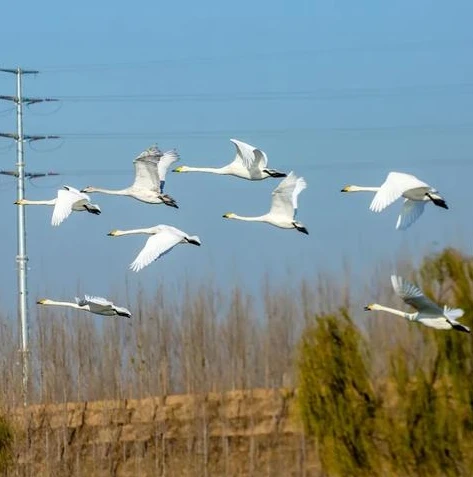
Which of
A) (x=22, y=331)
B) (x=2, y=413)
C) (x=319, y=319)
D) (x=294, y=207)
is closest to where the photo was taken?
(x=294, y=207)

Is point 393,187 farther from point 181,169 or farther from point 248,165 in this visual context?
point 181,169

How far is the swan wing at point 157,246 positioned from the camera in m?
15.3

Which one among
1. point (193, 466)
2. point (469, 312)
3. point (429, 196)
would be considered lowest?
→ point (193, 466)

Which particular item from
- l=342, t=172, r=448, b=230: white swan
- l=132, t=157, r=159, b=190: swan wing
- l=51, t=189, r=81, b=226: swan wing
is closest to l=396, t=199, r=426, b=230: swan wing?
l=342, t=172, r=448, b=230: white swan

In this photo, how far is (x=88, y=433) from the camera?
78.3ft

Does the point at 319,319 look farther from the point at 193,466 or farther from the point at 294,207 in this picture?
the point at 193,466

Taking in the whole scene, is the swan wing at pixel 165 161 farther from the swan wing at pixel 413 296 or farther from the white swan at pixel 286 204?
the swan wing at pixel 413 296

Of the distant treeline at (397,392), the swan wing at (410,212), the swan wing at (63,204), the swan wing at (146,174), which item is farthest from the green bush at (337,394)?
the swan wing at (63,204)

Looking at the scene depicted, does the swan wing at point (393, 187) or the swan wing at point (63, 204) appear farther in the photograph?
the swan wing at point (63, 204)

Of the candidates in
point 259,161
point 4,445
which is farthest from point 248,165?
point 4,445

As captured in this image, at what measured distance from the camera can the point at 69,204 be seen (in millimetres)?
16609

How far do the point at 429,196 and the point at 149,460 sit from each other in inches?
353

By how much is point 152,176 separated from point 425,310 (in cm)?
327

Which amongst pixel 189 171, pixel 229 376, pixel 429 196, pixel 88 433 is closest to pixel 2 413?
pixel 88 433
